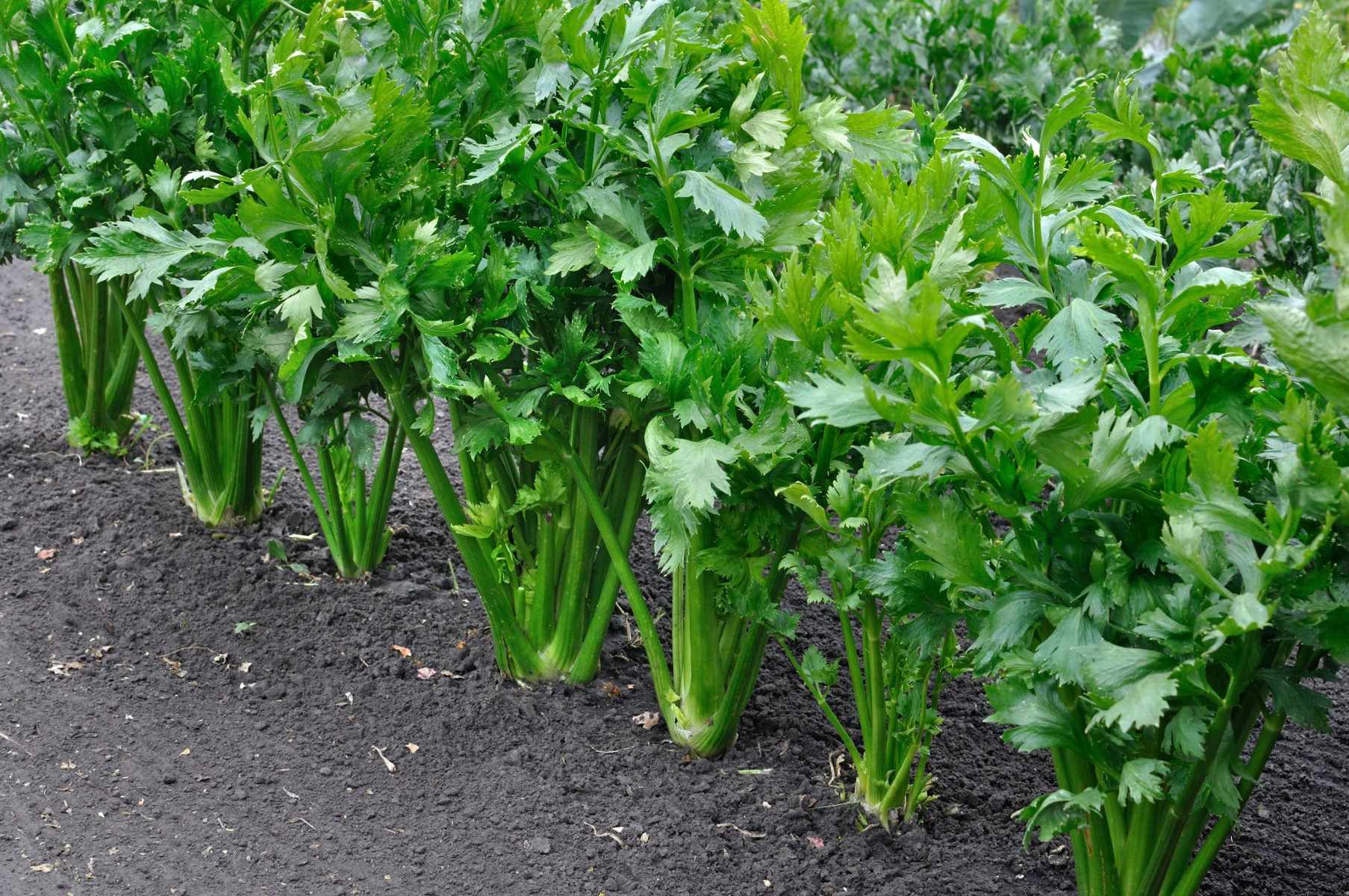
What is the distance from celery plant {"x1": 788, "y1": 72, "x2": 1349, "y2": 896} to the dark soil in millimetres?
624

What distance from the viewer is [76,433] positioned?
3920mm

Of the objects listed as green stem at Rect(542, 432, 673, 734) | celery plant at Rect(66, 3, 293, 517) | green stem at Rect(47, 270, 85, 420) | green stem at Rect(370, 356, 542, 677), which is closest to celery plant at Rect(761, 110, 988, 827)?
green stem at Rect(542, 432, 673, 734)

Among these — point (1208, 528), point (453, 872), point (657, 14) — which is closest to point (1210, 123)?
point (657, 14)

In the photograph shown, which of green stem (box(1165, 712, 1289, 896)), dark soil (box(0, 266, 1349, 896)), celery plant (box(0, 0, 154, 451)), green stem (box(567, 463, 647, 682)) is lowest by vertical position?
dark soil (box(0, 266, 1349, 896))

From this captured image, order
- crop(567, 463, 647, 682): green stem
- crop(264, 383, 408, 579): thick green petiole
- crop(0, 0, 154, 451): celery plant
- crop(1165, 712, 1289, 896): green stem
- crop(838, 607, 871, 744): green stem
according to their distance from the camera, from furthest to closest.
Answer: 1. crop(264, 383, 408, 579): thick green petiole
2. crop(0, 0, 154, 451): celery plant
3. crop(567, 463, 647, 682): green stem
4. crop(838, 607, 871, 744): green stem
5. crop(1165, 712, 1289, 896): green stem

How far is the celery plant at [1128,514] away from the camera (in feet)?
5.45

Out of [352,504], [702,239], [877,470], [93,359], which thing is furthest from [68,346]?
[877,470]

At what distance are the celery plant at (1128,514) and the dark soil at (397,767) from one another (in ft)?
2.05

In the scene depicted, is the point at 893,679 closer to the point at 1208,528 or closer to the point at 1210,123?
the point at 1208,528

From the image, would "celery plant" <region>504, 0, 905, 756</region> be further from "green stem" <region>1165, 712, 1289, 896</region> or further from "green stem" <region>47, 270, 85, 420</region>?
"green stem" <region>47, 270, 85, 420</region>

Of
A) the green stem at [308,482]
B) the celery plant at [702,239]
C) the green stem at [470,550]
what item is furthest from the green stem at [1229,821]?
the green stem at [308,482]

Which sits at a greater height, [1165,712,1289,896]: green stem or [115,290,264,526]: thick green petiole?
[1165,712,1289,896]: green stem

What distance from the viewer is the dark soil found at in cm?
248

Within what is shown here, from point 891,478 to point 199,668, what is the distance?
1.98 m
